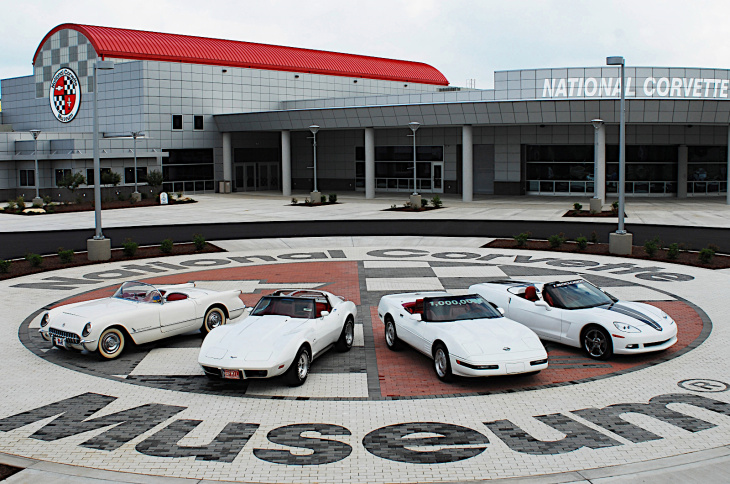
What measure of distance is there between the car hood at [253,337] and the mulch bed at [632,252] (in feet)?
52.2

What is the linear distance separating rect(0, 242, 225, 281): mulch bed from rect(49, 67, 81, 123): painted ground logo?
39029mm

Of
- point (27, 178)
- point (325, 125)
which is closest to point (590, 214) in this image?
point (325, 125)

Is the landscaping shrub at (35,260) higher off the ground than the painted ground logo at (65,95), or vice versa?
the painted ground logo at (65,95)

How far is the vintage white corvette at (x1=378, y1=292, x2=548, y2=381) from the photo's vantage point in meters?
12.3

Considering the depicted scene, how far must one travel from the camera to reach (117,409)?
37.9 ft

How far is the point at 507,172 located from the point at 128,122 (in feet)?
97.0

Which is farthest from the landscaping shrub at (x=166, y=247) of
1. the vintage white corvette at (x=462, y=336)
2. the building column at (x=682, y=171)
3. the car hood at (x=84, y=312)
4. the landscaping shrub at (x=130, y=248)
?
the building column at (x=682, y=171)

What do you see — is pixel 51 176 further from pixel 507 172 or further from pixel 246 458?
pixel 246 458

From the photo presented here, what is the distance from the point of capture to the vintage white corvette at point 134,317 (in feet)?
46.3

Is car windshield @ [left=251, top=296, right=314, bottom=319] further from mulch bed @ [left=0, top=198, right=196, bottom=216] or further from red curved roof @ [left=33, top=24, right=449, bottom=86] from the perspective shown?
red curved roof @ [left=33, top=24, right=449, bottom=86]

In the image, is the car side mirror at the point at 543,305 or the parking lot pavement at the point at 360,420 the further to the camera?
the car side mirror at the point at 543,305

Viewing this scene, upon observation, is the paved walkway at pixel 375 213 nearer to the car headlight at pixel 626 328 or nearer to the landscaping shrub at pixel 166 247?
the landscaping shrub at pixel 166 247

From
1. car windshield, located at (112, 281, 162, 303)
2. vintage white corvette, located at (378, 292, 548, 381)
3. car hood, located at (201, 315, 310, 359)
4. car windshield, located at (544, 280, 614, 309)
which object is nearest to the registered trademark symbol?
vintage white corvette, located at (378, 292, 548, 381)

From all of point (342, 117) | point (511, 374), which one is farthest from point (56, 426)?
point (342, 117)
